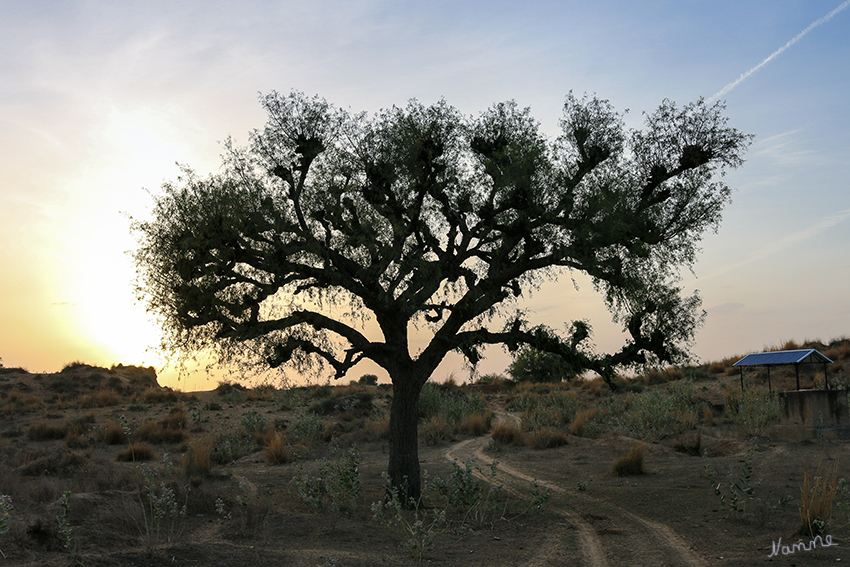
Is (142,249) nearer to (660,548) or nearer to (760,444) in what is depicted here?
(660,548)

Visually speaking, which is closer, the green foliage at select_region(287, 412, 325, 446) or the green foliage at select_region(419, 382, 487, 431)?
the green foliage at select_region(287, 412, 325, 446)

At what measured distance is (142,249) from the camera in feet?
42.2

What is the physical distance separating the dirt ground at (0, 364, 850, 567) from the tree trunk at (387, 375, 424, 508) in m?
1.04

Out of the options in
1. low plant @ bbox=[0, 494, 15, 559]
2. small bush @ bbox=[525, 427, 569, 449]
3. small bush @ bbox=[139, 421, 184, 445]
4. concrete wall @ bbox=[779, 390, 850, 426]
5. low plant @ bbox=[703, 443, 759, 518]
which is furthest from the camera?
small bush @ bbox=[139, 421, 184, 445]

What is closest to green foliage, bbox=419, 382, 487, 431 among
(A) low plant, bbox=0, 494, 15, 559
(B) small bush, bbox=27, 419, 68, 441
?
(B) small bush, bbox=27, 419, 68, 441

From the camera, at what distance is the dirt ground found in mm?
8656

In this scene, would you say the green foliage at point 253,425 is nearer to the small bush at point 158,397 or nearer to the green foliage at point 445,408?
the green foliage at point 445,408

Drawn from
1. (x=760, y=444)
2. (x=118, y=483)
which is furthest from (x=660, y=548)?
(x=760, y=444)

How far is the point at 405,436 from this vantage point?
13430 millimetres

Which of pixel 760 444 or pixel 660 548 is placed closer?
pixel 660 548

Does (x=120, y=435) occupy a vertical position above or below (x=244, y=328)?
below

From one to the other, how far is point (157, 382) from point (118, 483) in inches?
1679

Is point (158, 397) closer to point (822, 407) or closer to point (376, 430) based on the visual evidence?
point (376, 430)

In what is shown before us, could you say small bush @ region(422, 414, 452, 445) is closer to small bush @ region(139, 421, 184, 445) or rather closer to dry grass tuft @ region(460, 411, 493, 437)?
dry grass tuft @ region(460, 411, 493, 437)
